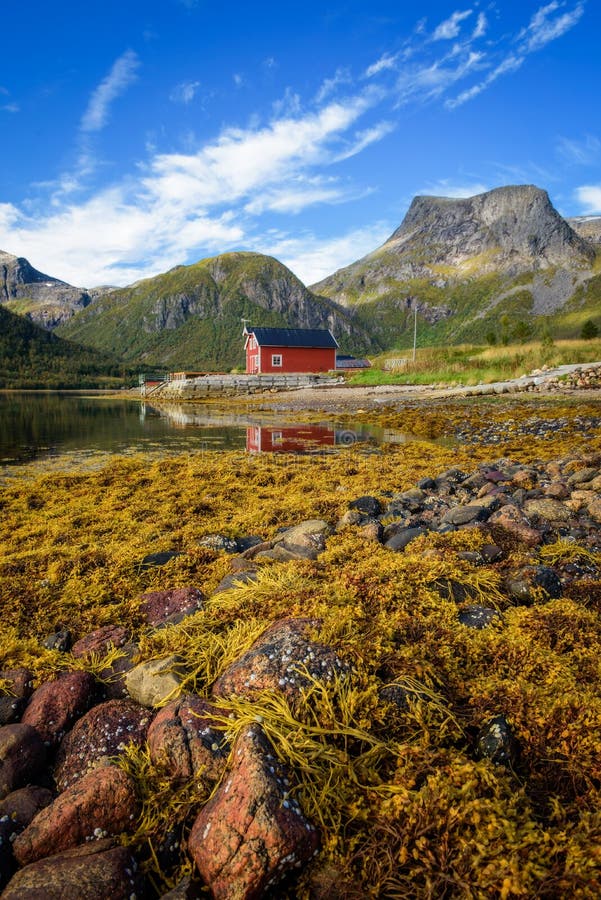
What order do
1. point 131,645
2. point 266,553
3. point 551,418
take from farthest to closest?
point 551,418, point 266,553, point 131,645

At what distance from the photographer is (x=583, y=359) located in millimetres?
27703

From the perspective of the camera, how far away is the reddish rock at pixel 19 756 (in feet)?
6.81

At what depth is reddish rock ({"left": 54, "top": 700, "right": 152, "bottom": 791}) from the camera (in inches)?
84.1

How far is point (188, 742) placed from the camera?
1993 mm

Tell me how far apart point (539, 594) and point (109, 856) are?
9.37ft

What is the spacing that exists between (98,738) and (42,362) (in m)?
102

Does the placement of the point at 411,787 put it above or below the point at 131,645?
above

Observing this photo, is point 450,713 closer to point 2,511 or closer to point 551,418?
point 2,511

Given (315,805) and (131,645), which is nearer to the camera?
(315,805)

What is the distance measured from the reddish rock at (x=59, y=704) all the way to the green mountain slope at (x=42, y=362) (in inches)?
3131

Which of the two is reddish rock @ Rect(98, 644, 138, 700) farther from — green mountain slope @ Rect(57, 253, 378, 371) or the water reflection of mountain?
green mountain slope @ Rect(57, 253, 378, 371)

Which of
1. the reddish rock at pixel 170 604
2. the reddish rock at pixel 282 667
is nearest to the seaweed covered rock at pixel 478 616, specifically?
the reddish rock at pixel 282 667

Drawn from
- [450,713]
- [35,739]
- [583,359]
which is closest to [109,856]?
[35,739]

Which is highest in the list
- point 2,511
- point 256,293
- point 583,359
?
point 256,293
